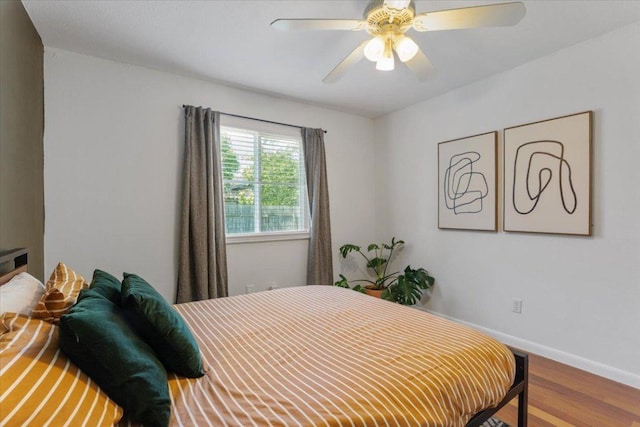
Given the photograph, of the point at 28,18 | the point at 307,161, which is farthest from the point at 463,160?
the point at 28,18

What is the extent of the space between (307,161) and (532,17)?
7.57 feet

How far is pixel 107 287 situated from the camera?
52.5 inches

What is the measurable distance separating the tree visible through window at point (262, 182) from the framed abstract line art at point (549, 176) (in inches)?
83.4

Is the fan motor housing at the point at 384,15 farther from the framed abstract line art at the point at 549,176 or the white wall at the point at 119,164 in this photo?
the white wall at the point at 119,164

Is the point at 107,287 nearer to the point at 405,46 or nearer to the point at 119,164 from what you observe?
the point at 119,164

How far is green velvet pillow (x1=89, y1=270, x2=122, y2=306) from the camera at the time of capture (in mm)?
1269

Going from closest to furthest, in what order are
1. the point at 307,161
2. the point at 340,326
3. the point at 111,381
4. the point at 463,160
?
the point at 111,381 < the point at 340,326 < the point at 463,160 < the point at 307,161

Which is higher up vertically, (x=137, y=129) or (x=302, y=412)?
(x=137, y=129)

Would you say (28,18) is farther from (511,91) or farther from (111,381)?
(511,91)

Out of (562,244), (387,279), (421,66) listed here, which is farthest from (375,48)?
(387,279)

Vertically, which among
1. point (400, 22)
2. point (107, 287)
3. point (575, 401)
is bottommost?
point (575, 401)

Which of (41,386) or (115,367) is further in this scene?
(115,367)

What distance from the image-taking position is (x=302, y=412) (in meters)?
0.95

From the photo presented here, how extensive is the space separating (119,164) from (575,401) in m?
3.75
